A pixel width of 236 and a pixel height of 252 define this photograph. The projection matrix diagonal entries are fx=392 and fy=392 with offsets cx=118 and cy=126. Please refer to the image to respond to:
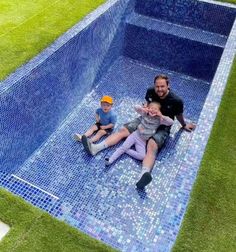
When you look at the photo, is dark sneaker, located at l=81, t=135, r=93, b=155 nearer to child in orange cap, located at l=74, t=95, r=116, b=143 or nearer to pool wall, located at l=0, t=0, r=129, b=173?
child in orange cap, located at l=74, t=95, r=116, b=143

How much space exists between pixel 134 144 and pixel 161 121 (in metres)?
0.48

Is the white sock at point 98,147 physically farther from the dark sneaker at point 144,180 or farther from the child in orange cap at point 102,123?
the dark sneaker at point 144,180

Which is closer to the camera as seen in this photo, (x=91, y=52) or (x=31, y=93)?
(x=31, y=93)

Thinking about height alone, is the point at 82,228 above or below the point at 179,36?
below

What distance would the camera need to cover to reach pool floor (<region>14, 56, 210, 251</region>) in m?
3.91

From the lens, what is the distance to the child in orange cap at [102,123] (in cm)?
520

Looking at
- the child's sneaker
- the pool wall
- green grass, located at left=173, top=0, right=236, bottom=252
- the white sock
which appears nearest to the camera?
green grass, located at left=173, top=0, right=236, bottom=252

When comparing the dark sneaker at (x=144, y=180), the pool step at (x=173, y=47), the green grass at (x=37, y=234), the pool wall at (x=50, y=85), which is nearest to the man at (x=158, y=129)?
the dark sneaker at (x=144, y=180)

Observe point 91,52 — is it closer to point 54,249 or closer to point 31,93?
point 31,93

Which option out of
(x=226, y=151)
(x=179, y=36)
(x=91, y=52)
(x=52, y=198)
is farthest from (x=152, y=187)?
(x=179, y=36)

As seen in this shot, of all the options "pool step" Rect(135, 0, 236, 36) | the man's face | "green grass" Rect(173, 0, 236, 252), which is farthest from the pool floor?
"pool step" Rect(135, 0, 236, 36)

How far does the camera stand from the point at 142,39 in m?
7.21

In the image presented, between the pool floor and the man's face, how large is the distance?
845 mm

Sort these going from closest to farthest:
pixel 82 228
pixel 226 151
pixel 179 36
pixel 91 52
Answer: pixel 82 228
pixel 226 151
pixel 91 52
pixel 179 36
